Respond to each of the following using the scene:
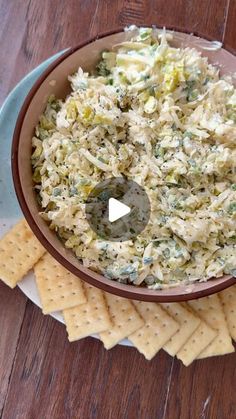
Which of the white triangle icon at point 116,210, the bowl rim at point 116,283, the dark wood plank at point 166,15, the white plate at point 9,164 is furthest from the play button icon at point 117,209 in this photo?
the dark wood plank at point 166,15

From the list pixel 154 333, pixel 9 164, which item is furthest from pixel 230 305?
pixel 9 164

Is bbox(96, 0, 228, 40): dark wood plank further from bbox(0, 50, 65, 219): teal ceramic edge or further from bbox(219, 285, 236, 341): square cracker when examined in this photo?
bbox(219, 285, 236, 341): square cracker

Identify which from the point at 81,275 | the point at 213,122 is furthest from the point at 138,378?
the point at 213,122

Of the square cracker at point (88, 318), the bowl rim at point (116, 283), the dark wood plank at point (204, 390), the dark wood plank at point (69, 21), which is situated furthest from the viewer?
the dark wood plank at point (69, 21)

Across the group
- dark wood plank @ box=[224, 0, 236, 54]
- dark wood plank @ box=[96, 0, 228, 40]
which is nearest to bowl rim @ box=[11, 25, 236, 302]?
dark wood plank @ box=[96, 0, 228, 40]

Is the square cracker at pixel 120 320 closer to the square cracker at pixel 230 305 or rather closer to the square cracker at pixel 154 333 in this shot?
the square cracker at pixel 154 333

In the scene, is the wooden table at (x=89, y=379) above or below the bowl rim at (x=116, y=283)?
below

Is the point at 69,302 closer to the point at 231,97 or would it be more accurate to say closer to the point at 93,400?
the point at 93,400
